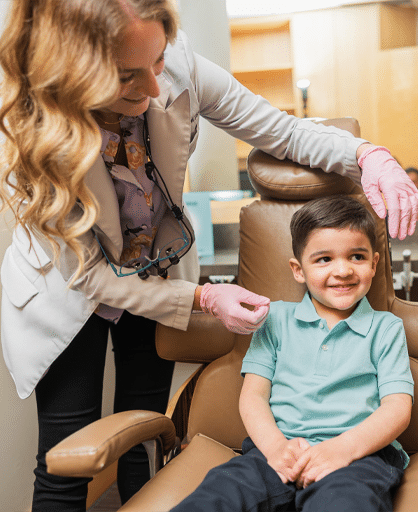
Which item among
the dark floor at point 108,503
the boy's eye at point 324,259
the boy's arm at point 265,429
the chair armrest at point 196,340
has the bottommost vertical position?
the dark floor at point 108,503

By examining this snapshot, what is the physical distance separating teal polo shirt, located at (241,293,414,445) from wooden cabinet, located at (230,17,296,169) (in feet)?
6.99

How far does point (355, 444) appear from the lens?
92 centimetres

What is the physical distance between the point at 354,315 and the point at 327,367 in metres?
0.12

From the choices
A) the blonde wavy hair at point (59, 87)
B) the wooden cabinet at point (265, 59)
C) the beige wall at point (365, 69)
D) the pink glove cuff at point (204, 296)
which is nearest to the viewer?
the blonde wavy hair at point (59, 87)

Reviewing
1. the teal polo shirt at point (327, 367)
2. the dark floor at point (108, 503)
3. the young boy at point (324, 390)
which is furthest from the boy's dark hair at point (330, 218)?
the dark floor at point (108, 503)

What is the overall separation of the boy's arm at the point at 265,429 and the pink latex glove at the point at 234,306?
12cm

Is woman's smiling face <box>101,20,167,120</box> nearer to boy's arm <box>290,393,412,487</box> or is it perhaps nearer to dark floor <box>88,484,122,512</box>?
boy's arm <box>290,393,412,487</box>

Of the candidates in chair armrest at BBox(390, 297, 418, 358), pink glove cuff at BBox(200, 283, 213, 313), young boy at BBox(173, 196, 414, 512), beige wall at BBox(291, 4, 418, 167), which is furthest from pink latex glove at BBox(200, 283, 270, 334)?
beige wall at BBox(291, 4, 418, 167)

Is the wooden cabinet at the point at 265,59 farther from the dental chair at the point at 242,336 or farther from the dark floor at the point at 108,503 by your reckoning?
the dark floor at the point at 108,503

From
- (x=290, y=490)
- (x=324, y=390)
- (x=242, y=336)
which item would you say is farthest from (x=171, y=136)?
(x=290, y=490)

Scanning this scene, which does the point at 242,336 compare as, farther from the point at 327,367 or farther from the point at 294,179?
the point at 294,179

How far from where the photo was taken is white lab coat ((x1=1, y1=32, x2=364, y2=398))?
1.04 metres

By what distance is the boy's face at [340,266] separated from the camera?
3.46 ft

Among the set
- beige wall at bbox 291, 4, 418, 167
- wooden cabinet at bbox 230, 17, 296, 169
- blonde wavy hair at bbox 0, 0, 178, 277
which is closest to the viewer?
blonde wavy hair at bbox 0, 0, 178, 277
